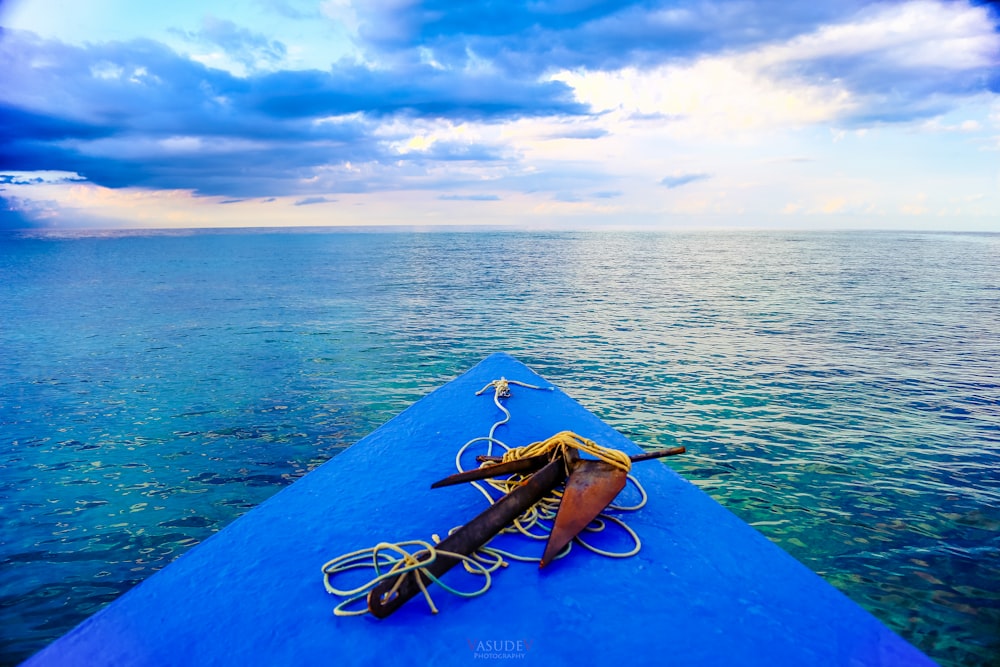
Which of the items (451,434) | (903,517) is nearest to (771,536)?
(903,517)

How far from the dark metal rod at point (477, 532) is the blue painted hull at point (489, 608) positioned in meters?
0.11

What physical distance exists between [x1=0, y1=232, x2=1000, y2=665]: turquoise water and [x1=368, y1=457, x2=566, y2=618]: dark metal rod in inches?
158

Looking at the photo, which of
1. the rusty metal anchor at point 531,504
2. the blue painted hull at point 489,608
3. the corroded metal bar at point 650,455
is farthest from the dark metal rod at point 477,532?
the corroded metal bar at point 650,455

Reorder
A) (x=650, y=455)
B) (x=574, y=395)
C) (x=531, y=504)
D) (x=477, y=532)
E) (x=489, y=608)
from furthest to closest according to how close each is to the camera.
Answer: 1. (x=574, y=395)
2. (x=650, y=455)
3. (x=531, y=504)
4. (x=477, y=532)
5. (x=489, y=608)

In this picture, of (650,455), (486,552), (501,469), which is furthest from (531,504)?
(650,455)

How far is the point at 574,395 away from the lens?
11.5m

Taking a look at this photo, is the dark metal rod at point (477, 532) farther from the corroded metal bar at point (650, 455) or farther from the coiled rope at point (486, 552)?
the corroded metal bar at point (650, 455)

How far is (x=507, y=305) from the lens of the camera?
25.4 m

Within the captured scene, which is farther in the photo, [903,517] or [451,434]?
[903,517]

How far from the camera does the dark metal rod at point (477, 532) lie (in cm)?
301

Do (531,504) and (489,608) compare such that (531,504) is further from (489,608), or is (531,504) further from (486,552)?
(489,608)

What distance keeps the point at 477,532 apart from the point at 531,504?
525 millimetres

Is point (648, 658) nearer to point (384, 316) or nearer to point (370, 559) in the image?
point (370, 559)

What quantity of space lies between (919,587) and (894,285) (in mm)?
35815
